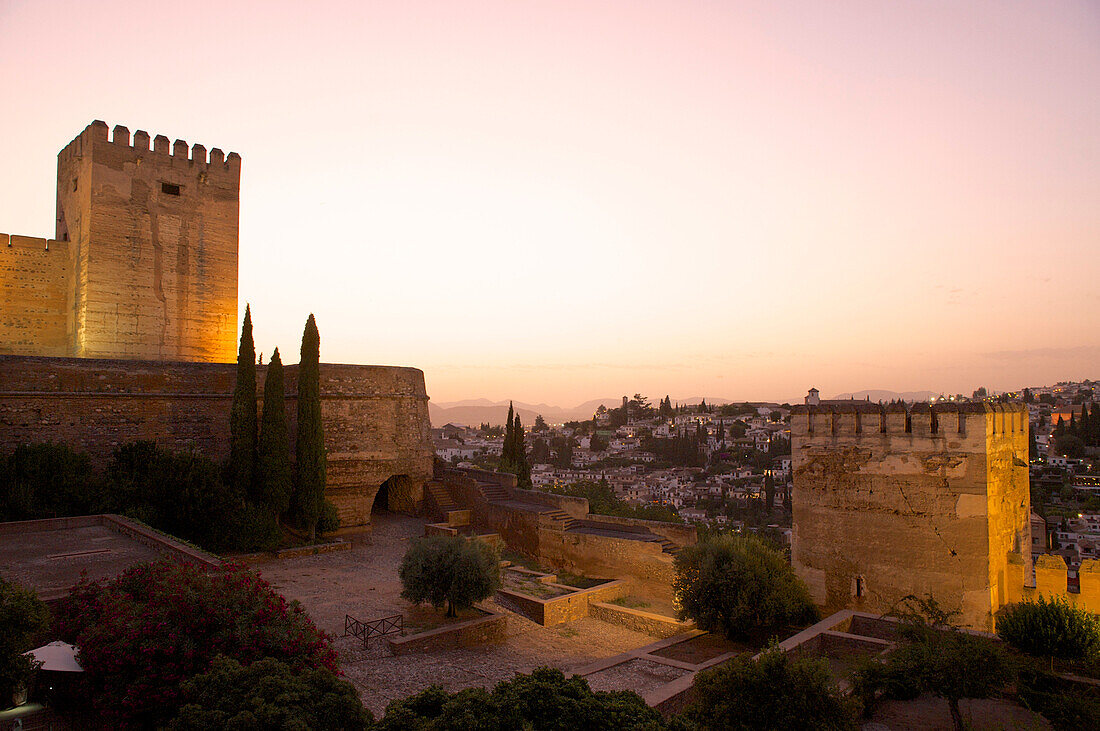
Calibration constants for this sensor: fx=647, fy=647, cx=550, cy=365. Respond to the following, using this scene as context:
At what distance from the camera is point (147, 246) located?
21.5 m

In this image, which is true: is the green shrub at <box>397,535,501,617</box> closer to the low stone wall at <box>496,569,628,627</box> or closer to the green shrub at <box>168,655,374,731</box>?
the low stone wall at <box>496,569,628,627</box>

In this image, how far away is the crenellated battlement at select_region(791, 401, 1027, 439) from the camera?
9.62m

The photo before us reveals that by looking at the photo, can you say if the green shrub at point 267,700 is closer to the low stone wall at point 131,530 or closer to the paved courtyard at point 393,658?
the paved courtyard at point 393,658

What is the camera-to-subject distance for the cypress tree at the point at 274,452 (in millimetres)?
16328

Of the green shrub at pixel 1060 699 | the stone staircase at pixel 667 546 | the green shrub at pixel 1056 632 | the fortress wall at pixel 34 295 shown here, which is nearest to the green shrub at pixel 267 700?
the green shrub at pixel 1060 699

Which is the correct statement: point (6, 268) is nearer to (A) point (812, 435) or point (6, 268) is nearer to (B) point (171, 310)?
(B) point (171, 310)

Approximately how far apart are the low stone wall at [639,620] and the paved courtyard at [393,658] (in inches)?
5.7

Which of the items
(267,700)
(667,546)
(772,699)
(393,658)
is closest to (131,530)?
(393,658)

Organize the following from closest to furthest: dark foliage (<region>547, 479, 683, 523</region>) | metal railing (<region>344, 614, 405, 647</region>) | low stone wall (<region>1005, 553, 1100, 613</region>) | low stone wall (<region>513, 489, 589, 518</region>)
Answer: low stone wall (<region>1005, 553, 1100, 613</region>), metal railing (<region>344, 614, 405, 647</region>), low stone wall (<region>513, 489, 589, 518</region>), dark foliage (<region>547, 479, 683, 523</region>)

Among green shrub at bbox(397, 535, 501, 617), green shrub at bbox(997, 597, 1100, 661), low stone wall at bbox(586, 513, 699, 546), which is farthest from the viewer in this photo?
low stone wall at bbox(586, 513, 699, 546)

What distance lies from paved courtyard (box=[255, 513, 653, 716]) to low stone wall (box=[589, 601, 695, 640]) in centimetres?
14

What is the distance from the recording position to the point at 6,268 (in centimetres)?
2044

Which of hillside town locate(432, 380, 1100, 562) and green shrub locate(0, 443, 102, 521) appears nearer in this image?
green shrub locate(0, 443, 102, 521)

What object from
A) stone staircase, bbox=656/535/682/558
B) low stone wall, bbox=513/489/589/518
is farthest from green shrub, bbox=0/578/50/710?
low stone wall, bbox=513/489/589/518
